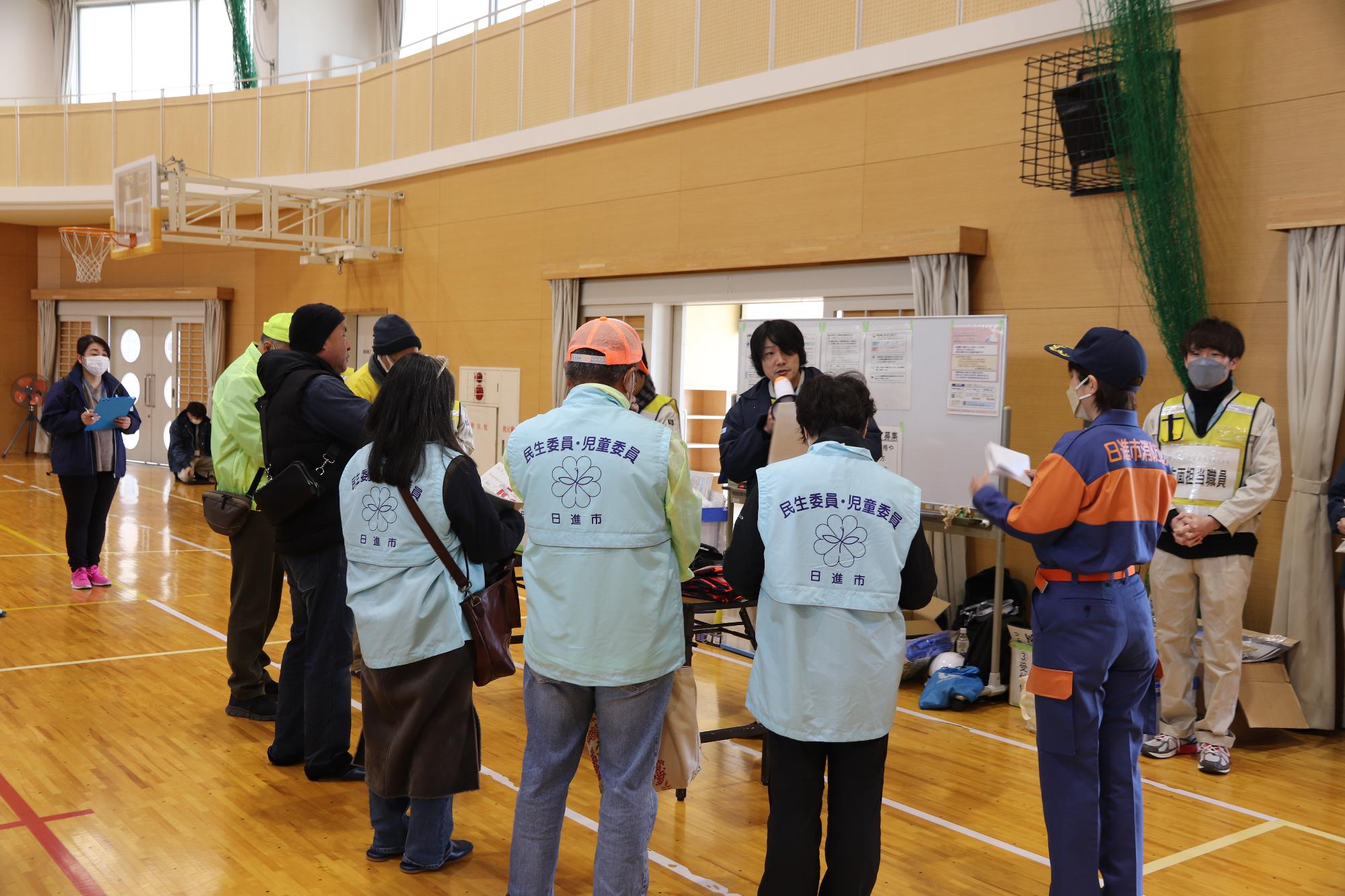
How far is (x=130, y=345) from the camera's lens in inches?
660

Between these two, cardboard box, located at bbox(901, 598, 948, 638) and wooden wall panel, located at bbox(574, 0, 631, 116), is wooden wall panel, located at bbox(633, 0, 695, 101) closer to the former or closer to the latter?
wooden wall panel, located at bbox(574, 0, 631, 116)

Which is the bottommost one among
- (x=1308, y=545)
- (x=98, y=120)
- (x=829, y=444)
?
(x=1308, y=545)

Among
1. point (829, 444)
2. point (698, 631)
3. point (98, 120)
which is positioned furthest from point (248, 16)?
point (829, 444)

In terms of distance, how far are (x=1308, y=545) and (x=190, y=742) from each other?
4.91 m

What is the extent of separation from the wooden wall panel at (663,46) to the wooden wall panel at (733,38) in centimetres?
16

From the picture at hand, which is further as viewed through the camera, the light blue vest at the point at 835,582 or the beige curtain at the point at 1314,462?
the beige curtain at the point at 1314,462

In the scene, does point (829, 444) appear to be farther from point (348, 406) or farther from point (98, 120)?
point (98, 120)

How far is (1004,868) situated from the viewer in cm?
348

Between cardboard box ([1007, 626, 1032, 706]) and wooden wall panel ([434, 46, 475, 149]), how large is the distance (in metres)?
7.85

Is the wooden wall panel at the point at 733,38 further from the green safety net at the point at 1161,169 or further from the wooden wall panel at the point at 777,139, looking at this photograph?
the green safety net at the point at 1161,169

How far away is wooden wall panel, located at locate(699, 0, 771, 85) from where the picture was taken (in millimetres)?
7938

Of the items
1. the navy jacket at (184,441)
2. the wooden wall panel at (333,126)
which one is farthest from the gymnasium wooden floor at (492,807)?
the wooden wall panel at (333,126)

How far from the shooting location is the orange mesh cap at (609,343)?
8.92 ft

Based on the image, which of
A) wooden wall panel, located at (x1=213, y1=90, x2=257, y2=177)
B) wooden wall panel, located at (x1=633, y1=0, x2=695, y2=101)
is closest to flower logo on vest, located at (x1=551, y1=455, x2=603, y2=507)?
wooden wall panel, located at (x1=633, y1=0, x2=695, y2=101)
